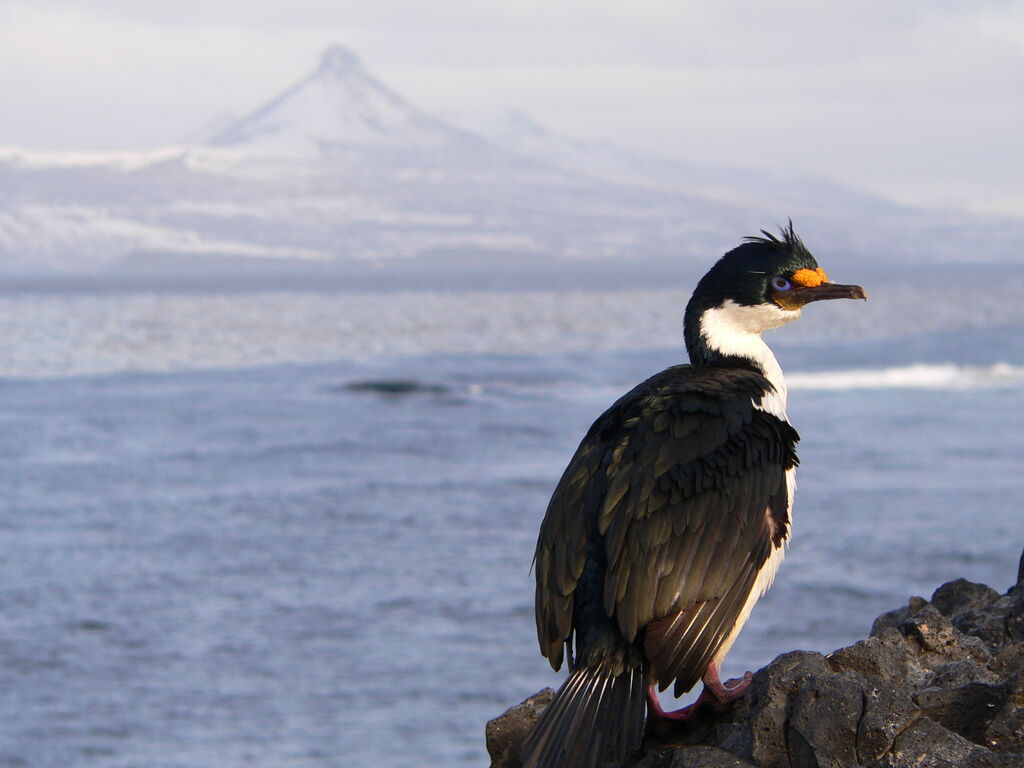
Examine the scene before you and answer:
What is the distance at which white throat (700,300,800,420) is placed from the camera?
20.8 feet

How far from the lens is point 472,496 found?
2512 centimetres

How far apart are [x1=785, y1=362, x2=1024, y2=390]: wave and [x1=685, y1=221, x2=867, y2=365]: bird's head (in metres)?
34.4

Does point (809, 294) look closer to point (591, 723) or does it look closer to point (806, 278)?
point (806, 278)

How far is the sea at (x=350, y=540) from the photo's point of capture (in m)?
14.7

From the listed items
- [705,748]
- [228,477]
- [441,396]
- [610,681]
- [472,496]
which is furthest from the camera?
[441,396]

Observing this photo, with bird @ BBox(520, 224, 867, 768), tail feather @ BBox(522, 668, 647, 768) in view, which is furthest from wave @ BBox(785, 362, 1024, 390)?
tail feather @ BBox(522, 668, 647, 768)

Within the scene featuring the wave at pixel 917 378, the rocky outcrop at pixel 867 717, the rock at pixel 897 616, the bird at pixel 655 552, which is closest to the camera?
the rocky outcrop at pixel 867 717

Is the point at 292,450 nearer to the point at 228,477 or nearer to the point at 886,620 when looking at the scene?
the point at 228,477

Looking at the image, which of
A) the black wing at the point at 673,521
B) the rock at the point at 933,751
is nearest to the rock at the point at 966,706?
the rock at the point at 933,751

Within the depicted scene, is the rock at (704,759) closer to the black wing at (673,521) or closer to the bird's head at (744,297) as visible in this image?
the black wing at (673,521)

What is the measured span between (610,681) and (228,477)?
2301cm

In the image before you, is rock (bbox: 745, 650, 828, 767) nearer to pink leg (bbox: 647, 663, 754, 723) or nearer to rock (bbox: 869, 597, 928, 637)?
pink leg (bbox: 647, 663, 754, 723)

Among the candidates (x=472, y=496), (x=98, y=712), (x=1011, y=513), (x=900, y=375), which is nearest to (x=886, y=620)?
(x=98, y=712)

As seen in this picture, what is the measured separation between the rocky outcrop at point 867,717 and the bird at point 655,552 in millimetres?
252
